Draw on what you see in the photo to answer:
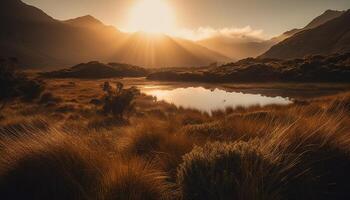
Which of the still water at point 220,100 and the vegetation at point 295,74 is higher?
the vegetation at point 295,74

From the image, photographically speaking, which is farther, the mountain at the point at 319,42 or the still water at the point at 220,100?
the mountain at the point at 319,42

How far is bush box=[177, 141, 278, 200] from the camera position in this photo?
12.0ft

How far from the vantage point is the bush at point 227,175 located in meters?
3.65

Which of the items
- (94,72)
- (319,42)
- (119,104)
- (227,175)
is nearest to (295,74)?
(119,104)

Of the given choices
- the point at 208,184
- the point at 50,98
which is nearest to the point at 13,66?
the point at 50,98

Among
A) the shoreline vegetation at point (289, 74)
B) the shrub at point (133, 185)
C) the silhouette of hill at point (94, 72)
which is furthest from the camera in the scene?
the silhouette of hill at point (94, 72)

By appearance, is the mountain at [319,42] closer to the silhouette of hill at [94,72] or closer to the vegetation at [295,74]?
the silhouette of hill at [94,72]

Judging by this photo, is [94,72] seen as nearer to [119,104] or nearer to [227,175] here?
[119,104]

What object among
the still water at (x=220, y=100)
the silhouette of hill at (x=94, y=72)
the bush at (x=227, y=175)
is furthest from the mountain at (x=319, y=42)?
the bush at (x=227, y=175)

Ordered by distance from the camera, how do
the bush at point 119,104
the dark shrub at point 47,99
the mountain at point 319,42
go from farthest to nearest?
the mountain at point 319,42, the dark shrub at point 47,99, the bush at point 119,104

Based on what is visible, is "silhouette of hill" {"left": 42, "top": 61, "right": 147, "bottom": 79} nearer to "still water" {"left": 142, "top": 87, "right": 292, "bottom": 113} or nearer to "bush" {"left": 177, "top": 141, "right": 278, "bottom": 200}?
"still water" {"left": 142, "top": 87, "right": 292, "bottom": 113}

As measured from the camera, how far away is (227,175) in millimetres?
3812

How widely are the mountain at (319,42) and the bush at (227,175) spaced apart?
5967 inches

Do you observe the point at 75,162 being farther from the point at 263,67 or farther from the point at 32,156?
the point at 263,67
